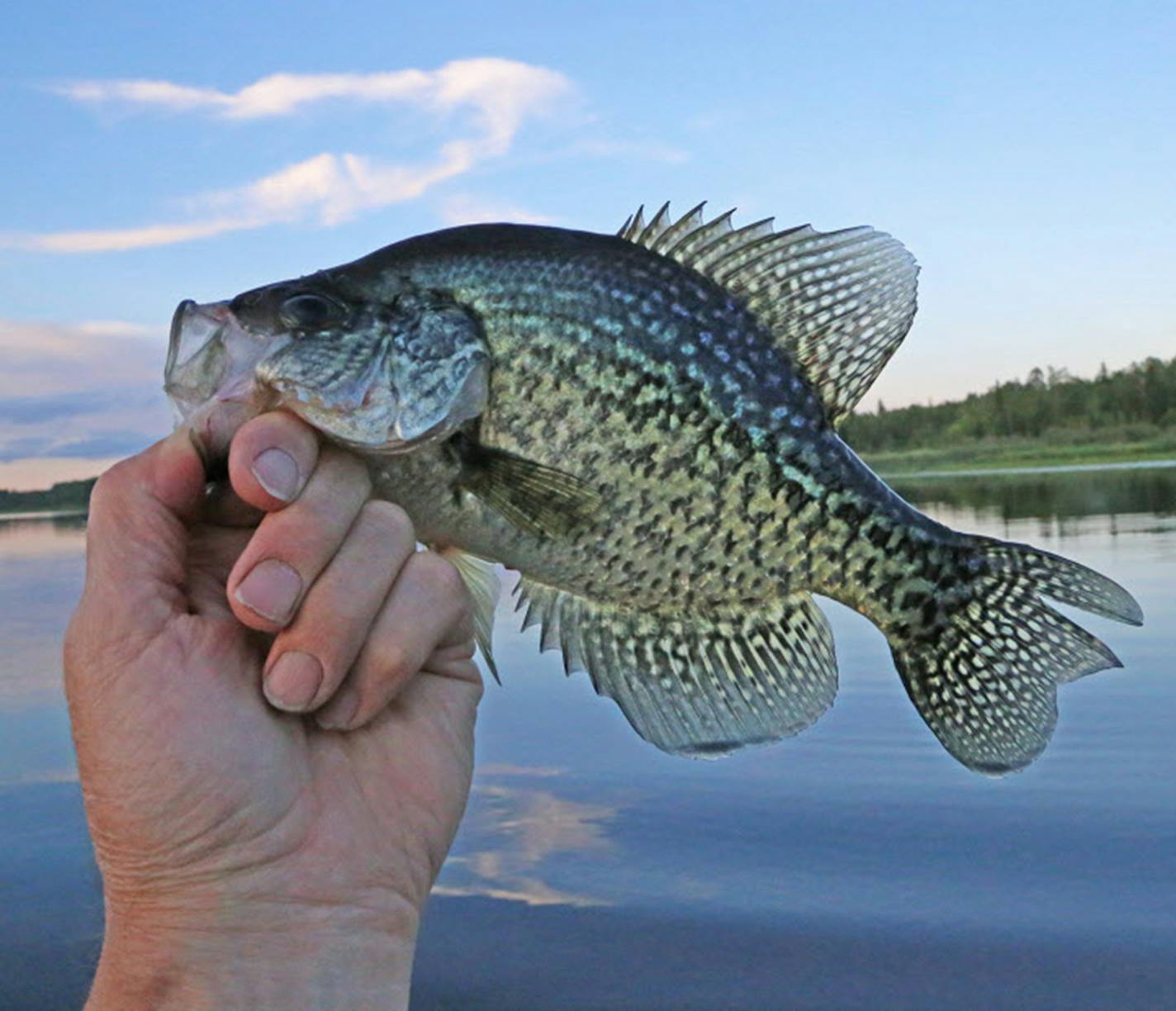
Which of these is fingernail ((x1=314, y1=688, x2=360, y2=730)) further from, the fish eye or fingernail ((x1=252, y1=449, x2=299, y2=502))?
the fish eye

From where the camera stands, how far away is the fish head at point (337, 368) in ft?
9.36

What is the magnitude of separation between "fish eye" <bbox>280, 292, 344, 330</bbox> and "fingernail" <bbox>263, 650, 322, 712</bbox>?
2.34ft

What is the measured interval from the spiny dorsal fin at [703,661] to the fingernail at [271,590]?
0.59 m

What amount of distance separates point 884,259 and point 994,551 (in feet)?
2.80

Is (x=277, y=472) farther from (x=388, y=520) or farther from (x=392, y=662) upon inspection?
(x=392, y=662)

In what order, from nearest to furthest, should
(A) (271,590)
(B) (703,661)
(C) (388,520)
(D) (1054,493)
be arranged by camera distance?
(A) (271,590) → (C) (388,520) → (B) (703,661) → (D) (1054,493)

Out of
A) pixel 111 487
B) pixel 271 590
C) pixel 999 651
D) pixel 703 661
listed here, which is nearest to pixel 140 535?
pixel 111 487

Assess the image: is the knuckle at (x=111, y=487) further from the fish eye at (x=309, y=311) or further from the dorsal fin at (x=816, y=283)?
the dorsal fin at (x=816, y=283)

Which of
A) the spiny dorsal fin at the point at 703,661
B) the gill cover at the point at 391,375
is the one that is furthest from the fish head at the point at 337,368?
the spiny dorsal fin at the point at 703,661

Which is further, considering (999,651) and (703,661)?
(999,651)

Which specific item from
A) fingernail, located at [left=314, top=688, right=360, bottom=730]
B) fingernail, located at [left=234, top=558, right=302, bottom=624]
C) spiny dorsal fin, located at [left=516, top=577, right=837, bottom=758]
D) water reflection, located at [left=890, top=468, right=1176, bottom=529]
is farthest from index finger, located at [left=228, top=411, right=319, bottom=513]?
water reflection, located at [left=890, top=468, right=1176, bottom=529]

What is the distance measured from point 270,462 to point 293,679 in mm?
463

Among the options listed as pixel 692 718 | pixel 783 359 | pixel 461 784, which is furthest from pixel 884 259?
pixel 461 784

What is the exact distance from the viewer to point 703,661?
3.22 m
